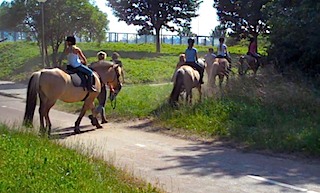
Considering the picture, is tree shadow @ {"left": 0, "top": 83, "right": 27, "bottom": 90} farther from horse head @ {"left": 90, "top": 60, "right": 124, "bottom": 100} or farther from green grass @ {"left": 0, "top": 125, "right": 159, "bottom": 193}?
green grass @ {"left": 0, "top": 125, "right": 159, "bottom": 193}

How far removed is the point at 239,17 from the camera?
55.2 m

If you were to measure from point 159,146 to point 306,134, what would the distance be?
3288mm

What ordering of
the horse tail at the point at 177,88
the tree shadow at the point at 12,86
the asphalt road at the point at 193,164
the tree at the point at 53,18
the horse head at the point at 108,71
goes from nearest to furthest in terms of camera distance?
the asphalt road at the point at 193,164 < the horse head at the point at 108,71 < the horse tail at the point at 177,88 < the tree shadow at the point at 12,86 < the tree at the point at 53,18

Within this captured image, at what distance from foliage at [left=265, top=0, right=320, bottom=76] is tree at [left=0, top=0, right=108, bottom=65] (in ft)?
54.8

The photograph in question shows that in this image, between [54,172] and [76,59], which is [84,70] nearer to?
[76,59]

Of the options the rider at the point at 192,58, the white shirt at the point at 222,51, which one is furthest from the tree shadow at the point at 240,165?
the white shirt at the point at 222,51

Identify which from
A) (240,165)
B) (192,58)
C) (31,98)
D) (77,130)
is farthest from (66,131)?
(240,165)

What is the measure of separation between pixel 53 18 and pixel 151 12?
20917mm

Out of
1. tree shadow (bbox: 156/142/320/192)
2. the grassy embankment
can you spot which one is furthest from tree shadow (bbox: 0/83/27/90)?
tree shadow (bbox: 156/142/320/192)

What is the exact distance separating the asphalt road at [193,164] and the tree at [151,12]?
37.8 m

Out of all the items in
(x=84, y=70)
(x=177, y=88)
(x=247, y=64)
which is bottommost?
(x=177, y=88)

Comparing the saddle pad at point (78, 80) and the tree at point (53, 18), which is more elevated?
the tree at point (53, 18)

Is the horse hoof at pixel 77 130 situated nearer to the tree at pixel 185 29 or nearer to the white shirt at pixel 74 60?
the white shirt at pixel 74 60

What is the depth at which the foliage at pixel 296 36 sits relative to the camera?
53.1 ft
